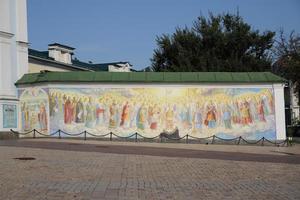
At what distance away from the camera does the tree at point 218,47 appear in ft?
178

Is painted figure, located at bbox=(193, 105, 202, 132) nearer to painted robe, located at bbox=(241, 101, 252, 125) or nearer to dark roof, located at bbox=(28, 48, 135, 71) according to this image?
→ painted robe, located at bbox=(241, 101, 252, 125)

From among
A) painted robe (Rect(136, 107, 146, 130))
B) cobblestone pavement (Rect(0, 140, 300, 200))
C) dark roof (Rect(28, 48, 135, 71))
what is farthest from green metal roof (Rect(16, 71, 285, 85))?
dark roof (Rect(28, 48, 135, 71))

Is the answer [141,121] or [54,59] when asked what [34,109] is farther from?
[54,59]

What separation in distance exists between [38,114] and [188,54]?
26661 mm

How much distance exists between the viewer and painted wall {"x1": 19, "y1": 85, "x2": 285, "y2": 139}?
32.1 m

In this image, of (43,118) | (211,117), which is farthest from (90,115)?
(211,117)

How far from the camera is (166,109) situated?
32.4 meters

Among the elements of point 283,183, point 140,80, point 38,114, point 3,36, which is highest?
point 3,36

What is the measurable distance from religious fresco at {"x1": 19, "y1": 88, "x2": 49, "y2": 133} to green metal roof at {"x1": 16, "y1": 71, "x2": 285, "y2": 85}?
0.78 m

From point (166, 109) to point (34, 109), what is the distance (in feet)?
27.7

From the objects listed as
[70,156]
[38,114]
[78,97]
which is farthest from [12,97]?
[70,156]

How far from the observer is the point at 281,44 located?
54.4m

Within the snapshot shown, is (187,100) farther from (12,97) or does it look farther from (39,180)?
(39,180)

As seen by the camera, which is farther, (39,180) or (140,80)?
(140,80)
